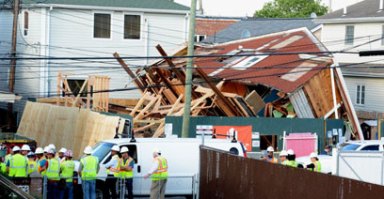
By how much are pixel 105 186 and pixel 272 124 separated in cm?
1239

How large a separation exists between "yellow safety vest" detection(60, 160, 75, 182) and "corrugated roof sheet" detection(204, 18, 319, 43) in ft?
123

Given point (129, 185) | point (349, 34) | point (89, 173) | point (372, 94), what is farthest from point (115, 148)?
point (349, 34)

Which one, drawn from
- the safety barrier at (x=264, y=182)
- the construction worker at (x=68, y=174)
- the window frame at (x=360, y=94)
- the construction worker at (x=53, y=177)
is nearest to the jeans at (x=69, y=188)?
the construction worker at (x=68, y=174)

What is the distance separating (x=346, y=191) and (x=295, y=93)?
2140cm

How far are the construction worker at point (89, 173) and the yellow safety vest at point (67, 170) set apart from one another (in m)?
0.35

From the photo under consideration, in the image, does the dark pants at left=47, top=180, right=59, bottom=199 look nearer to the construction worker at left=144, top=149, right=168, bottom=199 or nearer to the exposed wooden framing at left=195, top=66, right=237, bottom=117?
the construction worker at left=144, top=149, right=168, bottom=199

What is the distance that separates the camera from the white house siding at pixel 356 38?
47.7m

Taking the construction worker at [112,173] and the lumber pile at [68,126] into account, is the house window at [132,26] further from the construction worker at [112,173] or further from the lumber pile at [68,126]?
the construction worker at [112,173]

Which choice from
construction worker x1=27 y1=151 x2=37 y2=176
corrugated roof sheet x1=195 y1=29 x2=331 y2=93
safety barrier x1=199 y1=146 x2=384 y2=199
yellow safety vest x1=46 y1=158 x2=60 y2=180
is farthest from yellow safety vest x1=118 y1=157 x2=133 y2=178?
corrugated roof sheet x1=195 y1=29 x2=331 y2=93

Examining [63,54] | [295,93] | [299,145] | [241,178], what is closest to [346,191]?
[241,178]

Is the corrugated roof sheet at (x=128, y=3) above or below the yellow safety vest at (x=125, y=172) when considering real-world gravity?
above

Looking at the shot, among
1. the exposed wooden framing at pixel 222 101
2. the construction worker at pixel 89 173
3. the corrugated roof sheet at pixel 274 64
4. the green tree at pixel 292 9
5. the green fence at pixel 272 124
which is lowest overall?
the construction worker at pixel 89 173

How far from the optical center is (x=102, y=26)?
45969 mm

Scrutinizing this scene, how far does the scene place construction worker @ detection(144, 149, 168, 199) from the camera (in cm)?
2056
